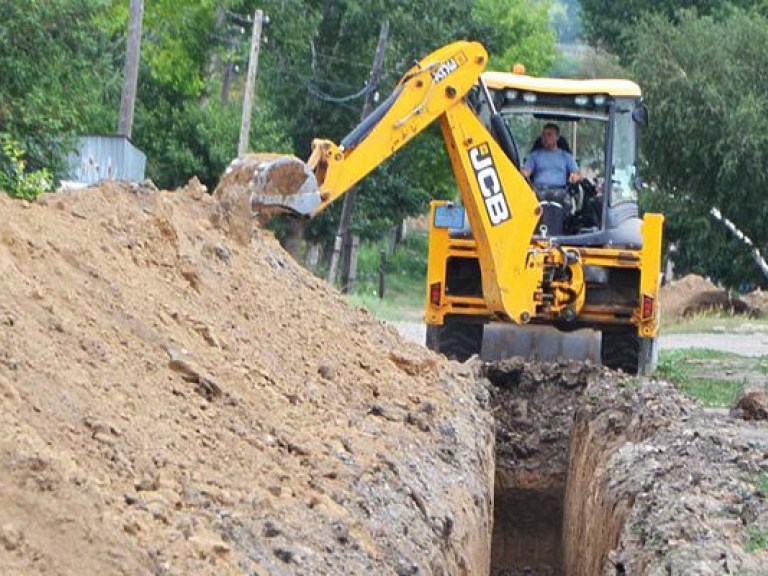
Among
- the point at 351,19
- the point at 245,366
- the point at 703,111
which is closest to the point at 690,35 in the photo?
the point at 703,111

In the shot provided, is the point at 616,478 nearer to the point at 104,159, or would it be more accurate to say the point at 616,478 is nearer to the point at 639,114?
the point at 639,114

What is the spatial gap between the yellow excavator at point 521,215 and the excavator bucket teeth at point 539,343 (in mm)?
14

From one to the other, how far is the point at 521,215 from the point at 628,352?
281 centimetres

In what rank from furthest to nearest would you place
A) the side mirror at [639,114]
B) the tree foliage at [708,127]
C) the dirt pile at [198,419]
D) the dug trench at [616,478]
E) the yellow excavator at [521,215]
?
1. the tree foliage at [708,127]
2. the side mirror at [639,114]
3. the yellow excavator at [521,215]
4. the dug trench at [616,478]
5. the dirt pile at [198,419]

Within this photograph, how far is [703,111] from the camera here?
1522 inches

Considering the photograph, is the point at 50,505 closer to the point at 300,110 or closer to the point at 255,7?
the point at 255,7

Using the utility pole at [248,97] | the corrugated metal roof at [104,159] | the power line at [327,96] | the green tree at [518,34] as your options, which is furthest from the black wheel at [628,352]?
the green tree at [518,34]

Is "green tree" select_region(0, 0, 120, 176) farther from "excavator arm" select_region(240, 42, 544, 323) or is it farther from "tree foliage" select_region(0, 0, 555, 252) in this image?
"excavator arm" select_region(240, 42, 544, 323)

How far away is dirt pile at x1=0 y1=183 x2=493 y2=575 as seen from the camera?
20.4 ft

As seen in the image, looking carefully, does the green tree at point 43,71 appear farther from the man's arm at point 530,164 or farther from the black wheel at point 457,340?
the man's arm at point 530,164

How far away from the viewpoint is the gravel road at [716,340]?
Answer: 28.0m

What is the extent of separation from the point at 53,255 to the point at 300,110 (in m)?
36.8

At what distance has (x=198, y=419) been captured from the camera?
26.7 feet

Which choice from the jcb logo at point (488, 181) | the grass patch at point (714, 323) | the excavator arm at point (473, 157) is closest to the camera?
the excavator arm at point (473, 157)
